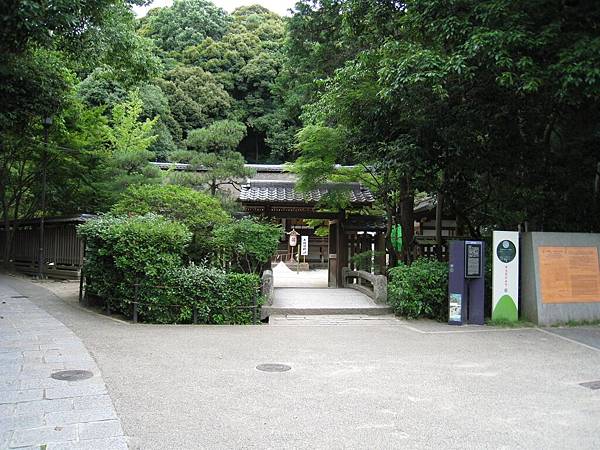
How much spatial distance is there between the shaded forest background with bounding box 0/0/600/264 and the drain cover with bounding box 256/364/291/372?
548cm

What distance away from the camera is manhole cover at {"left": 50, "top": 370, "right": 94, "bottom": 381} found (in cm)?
571

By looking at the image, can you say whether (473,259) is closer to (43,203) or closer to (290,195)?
(290,195)

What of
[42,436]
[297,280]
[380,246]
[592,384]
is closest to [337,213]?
[380,246]

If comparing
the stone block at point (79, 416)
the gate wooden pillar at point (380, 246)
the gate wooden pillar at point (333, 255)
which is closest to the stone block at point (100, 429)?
the stone block at point (79, 416)

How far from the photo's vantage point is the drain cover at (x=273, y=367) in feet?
20.9

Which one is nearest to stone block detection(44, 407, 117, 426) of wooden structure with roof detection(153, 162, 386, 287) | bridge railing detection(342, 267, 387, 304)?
bridge railing detection(342, 267, 387, 304)

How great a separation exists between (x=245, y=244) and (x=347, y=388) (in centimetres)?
623

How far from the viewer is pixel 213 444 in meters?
4.03

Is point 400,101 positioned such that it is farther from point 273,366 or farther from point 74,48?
point 74,48

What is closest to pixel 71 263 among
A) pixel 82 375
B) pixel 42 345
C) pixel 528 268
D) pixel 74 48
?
pixel 74 48

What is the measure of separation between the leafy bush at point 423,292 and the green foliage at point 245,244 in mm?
3193

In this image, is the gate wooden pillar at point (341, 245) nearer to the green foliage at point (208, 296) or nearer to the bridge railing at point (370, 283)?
the bridge railing at point (370, 283)

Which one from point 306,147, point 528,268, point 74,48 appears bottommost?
point 528,268

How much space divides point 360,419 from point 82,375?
3398 millimetres
